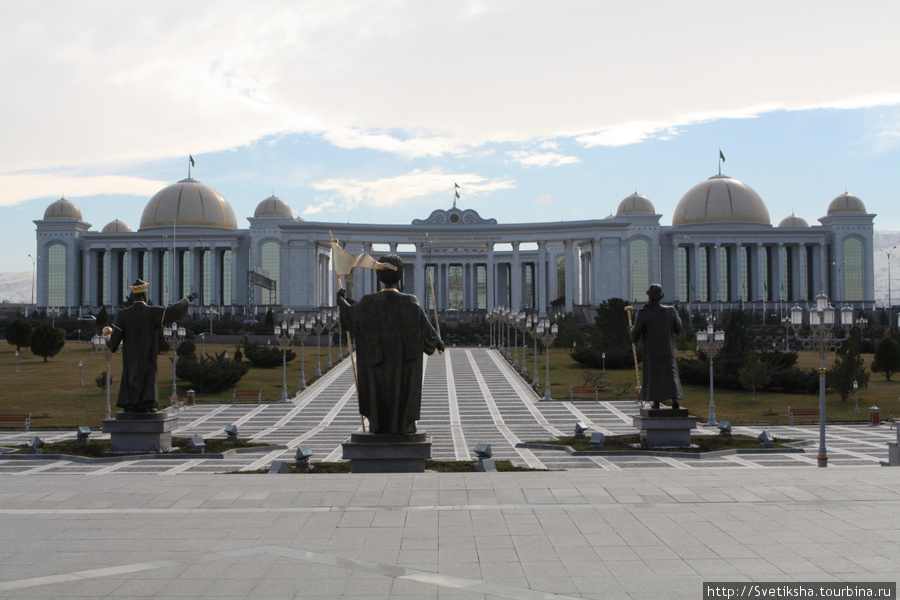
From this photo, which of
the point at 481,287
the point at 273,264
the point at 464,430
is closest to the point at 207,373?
the point at 464,430

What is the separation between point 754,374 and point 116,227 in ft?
261

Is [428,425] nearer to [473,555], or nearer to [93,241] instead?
[473,555]

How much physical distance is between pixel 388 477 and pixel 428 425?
15.4m

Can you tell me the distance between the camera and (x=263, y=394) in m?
34.9

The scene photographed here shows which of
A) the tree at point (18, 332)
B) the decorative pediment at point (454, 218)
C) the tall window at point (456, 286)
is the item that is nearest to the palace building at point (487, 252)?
the decorative pediment at point (454, 218)

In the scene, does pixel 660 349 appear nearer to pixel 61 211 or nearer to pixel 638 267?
pixel 638 267

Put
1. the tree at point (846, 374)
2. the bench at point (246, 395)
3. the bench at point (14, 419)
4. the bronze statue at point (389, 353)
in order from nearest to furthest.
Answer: the bronze statue at point (389, 353) → the bench at point (14, 419) → the tree at point (846, 374) → the bench at point (246, 395)

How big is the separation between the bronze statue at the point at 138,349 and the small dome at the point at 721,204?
78.1m

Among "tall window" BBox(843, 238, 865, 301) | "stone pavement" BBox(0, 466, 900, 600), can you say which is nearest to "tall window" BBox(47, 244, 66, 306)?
"stone pavement" BBox(0, 466, 900, 600)

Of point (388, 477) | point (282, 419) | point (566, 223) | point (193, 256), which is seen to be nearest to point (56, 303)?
point (193, 256)

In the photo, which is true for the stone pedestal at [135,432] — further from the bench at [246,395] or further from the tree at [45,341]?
the tree at [45,341]

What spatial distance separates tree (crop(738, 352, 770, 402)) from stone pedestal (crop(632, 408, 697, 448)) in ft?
54.0

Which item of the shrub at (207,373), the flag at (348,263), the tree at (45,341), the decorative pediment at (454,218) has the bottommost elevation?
the shrub at (207,373)

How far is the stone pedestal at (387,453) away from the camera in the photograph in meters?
12.3
